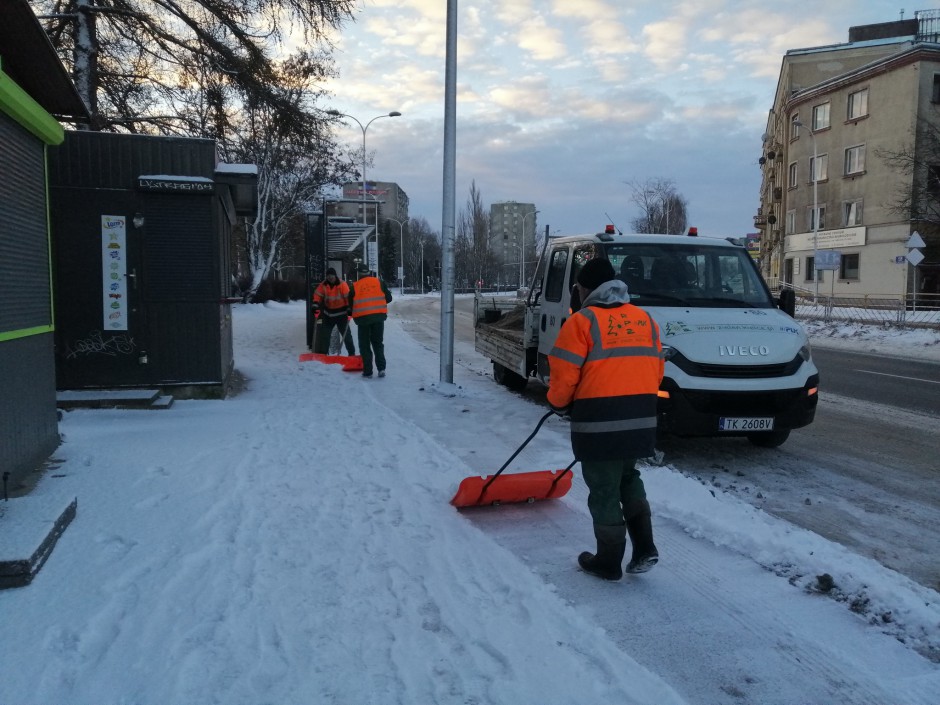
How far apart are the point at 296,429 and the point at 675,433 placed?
395 centimetres

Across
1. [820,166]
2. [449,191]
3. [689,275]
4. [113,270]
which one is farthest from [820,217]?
[113,270]

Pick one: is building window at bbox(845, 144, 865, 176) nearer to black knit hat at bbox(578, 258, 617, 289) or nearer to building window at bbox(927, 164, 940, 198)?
building window at bbox(927, 164, 940, 198)

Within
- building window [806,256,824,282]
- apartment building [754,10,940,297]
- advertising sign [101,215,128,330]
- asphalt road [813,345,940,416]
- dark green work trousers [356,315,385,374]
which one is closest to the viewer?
advertising sign [101,215,128,330]

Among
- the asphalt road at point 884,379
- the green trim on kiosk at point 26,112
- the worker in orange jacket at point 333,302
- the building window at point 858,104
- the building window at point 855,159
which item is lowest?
the asphalt road at point 884,379

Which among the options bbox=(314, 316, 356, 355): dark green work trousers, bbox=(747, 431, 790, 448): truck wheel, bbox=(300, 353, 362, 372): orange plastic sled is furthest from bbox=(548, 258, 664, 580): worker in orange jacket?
bbox=(314, 316, 356, 355): dark green work trousers

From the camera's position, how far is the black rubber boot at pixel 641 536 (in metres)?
4.01

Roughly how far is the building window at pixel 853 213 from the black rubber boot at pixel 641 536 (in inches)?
1591

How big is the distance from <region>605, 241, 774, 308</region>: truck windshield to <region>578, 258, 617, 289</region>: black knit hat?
326 centimetres

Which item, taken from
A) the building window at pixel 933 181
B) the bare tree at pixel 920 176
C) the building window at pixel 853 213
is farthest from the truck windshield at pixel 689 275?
the building window at pixel 853 213

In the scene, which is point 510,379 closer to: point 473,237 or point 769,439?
point 769,439

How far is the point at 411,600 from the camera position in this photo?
147 inches

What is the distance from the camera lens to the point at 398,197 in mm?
142500

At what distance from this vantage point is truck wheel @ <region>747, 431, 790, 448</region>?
7123mm

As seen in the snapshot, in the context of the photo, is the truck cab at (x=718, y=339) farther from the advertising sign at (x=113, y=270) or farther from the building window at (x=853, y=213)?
the building window at (x=853, y=213)
